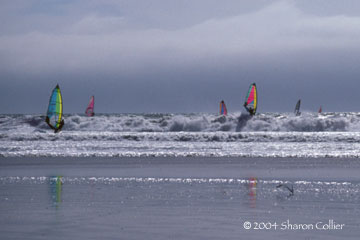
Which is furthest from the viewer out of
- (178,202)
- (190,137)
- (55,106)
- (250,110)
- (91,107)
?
(91,107)

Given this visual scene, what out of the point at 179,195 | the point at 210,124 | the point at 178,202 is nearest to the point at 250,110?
the point at 210,124

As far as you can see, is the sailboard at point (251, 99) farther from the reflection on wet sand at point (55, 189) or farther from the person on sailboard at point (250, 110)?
the reflection on wet sand at point (55, 189)

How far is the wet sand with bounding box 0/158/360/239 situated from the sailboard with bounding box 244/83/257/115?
3287 centimetres

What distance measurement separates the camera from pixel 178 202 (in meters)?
10.7

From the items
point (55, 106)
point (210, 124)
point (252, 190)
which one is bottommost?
point (252, 190)

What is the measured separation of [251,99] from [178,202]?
41.8m

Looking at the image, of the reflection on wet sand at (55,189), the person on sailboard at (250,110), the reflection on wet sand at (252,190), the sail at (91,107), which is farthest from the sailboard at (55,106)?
the sail at (91,107)

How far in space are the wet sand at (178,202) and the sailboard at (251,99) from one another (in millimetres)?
32870

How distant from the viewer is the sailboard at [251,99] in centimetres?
5147

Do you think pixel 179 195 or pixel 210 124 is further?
pixel 210 124

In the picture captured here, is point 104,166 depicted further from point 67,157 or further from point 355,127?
point 355,127

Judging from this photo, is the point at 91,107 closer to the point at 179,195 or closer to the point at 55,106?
the point at 55,106

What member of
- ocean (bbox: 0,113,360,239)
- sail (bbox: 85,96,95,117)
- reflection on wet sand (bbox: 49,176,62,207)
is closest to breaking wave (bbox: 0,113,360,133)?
sail (bbox: 85,96,95,117)

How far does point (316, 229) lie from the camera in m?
8.20
